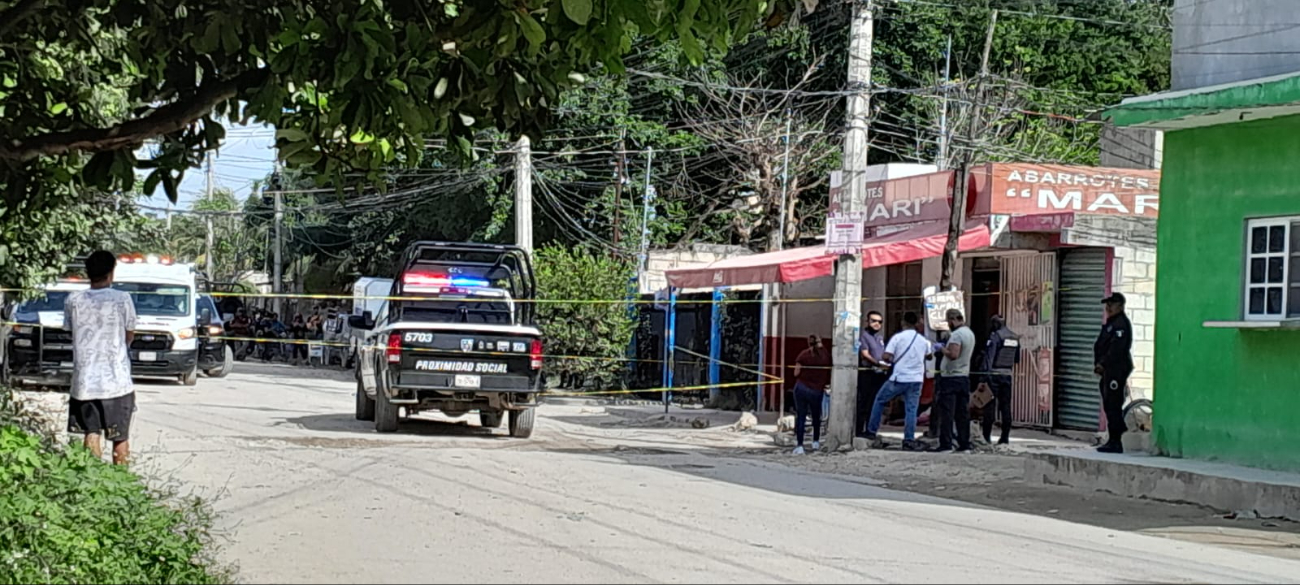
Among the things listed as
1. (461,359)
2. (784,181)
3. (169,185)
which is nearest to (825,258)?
(461,359)

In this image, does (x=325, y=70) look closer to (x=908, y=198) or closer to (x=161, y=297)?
(x=908, y=198)

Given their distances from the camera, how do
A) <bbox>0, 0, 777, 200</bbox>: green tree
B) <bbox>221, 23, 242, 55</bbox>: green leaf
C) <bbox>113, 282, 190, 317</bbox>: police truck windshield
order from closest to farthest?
<bbox>0, 0, 777, 200</bbox>: green tree → <bbox>221, 23, 242, 55</bbox>: green leaf → <bbox>113, 282, 190, 317</bbox>: police truck windshield

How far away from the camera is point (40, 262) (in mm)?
18344

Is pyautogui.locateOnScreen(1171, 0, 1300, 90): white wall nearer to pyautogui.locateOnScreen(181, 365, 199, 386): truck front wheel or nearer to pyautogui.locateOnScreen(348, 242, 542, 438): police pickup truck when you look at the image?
pyautogui.locateOnScreen(348, 242, 542, 438): police pickup truck

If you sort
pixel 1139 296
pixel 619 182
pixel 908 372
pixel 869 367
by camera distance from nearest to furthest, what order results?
pixel 908 372
pixel 869 367
pixel 1139 296
pixel 619 182

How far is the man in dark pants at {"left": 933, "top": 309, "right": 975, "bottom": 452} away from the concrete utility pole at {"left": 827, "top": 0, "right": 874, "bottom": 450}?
105cm

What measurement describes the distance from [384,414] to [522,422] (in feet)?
5.48

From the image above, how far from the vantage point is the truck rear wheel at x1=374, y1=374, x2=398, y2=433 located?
17281 mm

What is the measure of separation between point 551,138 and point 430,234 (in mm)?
6251

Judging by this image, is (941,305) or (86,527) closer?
(86,527)

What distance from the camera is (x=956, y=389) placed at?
16516 millimetres

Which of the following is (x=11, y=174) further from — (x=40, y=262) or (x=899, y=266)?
(x=899, y=266)

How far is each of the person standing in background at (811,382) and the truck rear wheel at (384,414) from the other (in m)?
4.83

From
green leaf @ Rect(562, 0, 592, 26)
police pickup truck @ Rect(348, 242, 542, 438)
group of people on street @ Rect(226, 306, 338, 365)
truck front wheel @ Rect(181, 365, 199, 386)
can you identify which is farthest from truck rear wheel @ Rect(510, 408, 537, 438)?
group of people on street @ Rect(226, 306, 338, 365)
